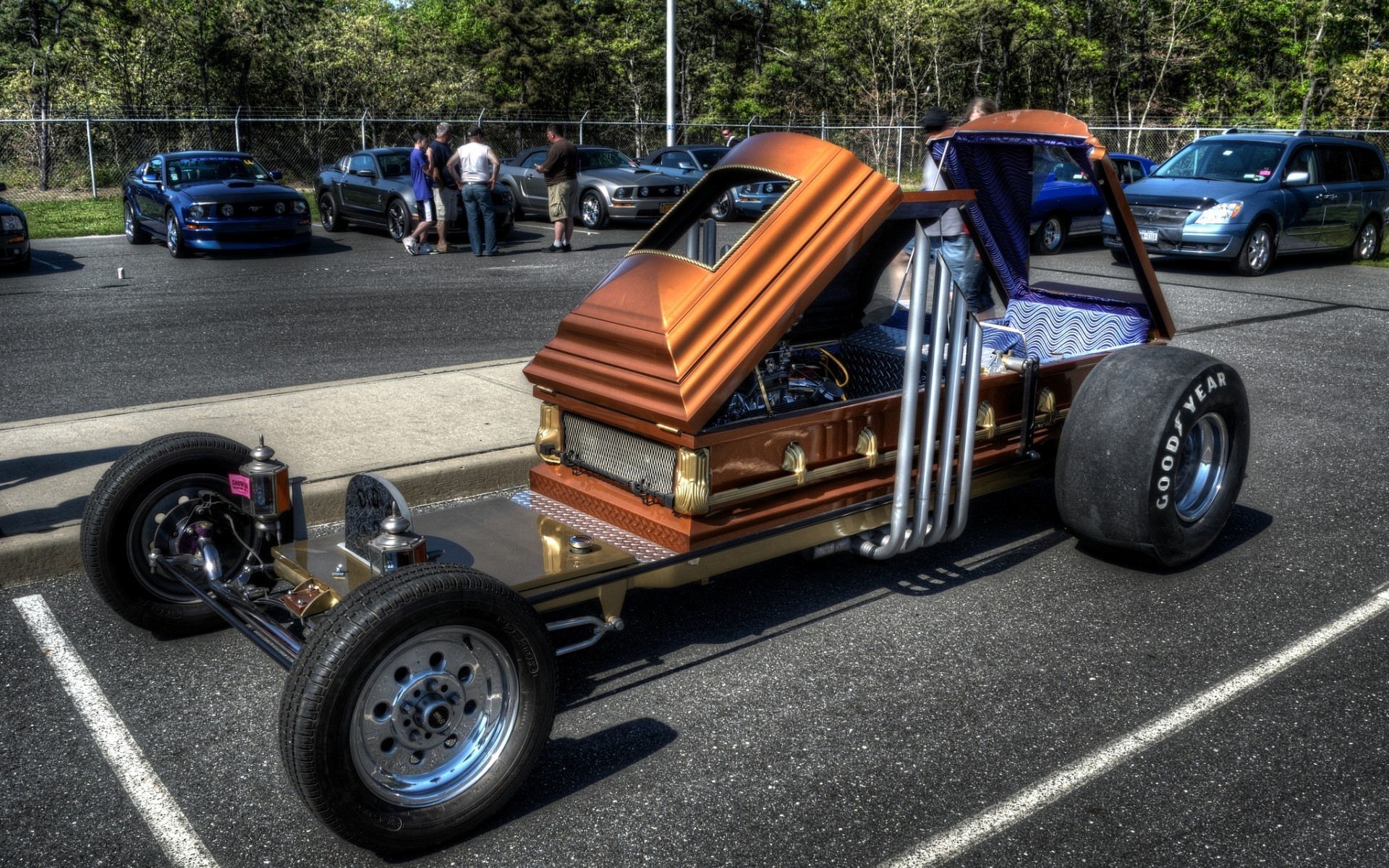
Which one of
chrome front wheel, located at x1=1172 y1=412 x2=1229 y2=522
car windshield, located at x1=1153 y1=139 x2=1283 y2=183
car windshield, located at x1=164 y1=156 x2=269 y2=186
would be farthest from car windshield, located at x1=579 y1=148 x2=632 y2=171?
chrome front wheel, located at x1=1172 y1=412 x2=1229 y2=522

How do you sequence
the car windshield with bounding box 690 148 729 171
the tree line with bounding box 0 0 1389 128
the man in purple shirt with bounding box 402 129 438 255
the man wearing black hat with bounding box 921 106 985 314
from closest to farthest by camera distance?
the man wearing black hat with bounding box 921 106 985 314
the man in purple shirt with bounding box 402 129 438 255
the car windshield with bounding box 690 148 729 171
the tree line with bounding box 0 0 1389 128

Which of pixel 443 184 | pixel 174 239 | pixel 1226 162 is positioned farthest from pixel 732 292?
pixel 1226 162

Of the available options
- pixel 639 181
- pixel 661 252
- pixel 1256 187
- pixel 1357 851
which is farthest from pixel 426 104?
pixel 1357 851

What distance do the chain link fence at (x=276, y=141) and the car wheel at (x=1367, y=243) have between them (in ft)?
20.6

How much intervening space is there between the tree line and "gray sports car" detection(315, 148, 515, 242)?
1469 cm

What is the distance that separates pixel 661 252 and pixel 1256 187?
13.9m

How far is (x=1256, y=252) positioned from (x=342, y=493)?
14.0m

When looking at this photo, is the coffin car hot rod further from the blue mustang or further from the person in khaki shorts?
the blue mustang

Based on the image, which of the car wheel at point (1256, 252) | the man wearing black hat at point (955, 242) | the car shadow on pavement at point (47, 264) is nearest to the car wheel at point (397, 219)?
the car shadow on pavement at point (47, 264)

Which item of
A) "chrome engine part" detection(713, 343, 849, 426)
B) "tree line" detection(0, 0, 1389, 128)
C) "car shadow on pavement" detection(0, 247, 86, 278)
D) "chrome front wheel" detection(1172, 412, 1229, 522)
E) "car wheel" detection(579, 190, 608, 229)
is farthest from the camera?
"tree line" detection(0, 0, 1389, 128)

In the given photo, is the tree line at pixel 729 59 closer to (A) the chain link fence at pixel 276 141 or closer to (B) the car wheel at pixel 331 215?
(A) the chain link fence at pixel 276 141

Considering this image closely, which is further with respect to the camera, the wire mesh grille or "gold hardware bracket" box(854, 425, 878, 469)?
"gold hardware bracket" box(854, 425, 878, 469)

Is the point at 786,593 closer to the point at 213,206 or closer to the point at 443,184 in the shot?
the point at 443,184

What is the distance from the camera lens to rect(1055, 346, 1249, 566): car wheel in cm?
498
